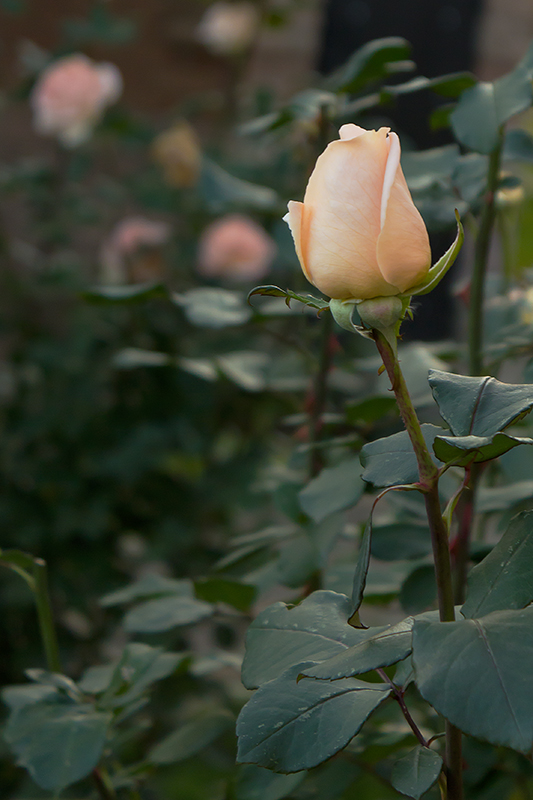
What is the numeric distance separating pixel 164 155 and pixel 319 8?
0.58 meters

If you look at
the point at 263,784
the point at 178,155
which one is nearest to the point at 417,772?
the point at 263,784

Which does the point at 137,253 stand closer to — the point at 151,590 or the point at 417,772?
the point at 151,590

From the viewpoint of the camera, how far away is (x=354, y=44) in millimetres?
1700

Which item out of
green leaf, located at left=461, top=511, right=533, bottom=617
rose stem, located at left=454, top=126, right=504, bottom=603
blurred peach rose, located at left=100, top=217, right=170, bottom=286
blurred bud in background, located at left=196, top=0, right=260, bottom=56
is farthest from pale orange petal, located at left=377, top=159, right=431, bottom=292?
blurred bud in background, located at left=196, top=0, right=260, bottom=56

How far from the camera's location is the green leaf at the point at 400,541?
1.52ft

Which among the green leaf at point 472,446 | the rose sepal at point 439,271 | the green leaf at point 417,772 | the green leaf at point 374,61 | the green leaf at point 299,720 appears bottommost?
the green leaf at point 417,772

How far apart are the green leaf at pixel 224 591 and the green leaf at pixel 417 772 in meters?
0.20

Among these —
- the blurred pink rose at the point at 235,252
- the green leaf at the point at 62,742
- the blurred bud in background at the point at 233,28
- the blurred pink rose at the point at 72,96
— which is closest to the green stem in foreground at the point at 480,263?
the green leaf at the point at 62,742

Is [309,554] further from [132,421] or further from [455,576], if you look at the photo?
[132,421]

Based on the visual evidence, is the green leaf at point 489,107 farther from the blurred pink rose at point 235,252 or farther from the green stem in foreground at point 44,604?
the blurred pink rose at point 235,252

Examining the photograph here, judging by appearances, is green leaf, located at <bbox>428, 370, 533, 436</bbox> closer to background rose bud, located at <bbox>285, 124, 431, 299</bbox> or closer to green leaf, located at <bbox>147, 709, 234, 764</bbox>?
background rose bud, located at <bbox>285, 124, 431, 299</bbox>

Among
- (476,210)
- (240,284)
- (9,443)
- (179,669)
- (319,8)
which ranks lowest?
(9,443)

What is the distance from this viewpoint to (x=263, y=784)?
41cm

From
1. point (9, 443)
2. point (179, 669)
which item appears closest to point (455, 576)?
point (179, 669)
